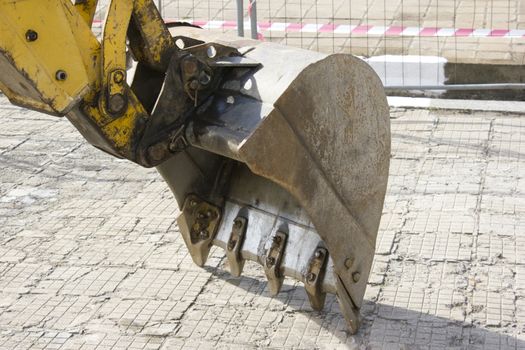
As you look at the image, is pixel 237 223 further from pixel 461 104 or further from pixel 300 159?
pixel 461 104

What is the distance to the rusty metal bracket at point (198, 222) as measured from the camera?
6.03m

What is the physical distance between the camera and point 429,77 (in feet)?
31.6

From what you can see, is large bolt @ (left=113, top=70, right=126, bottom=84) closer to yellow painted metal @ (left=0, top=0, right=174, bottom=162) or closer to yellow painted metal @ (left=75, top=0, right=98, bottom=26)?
yellow painted metal @ (left=0, top=0, right=174, bottom=162)

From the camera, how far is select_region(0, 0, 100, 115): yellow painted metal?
4559 mm

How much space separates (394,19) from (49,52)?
6.85 meters

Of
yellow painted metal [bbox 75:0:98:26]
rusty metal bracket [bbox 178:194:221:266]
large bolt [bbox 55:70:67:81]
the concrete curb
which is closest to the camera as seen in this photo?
large bolt [bbox 55:70:67:81]

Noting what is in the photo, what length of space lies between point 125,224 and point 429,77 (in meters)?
3.67

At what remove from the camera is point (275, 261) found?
5598 mm

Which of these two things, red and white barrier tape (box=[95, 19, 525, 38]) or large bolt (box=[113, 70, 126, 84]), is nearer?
large bolt (box=[113, 70, 126, 84])

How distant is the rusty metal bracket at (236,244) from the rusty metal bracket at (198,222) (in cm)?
18

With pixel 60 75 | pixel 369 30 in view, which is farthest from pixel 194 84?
pixel 369 30

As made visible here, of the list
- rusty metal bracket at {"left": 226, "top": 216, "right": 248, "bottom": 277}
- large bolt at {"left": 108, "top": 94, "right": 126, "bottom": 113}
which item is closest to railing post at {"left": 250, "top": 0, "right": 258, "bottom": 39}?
rusty metal bracket at {"left": 226, "top": 216, "right": 248, "bottom": 277}

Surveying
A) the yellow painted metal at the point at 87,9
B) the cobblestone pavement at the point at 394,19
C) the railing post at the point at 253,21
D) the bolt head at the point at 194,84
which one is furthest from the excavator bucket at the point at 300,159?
the cobblestone pavement at the point at 394,19

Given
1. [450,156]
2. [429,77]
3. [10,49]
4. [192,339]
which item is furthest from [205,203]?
[429,77]
